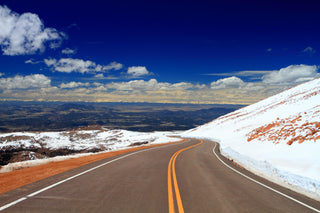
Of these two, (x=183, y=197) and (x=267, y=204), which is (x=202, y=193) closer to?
(x=183, y=197)

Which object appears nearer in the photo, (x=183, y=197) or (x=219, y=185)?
(x=183, y=197)

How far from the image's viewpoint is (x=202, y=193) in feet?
21.6

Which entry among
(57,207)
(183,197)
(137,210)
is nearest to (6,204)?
(57,207)

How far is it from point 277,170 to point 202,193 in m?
4.81

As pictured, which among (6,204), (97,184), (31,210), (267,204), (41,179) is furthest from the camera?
(41,179)

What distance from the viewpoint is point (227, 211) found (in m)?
5.12

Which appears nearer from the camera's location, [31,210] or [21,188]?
[31,210]

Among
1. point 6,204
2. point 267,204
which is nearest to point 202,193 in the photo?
point 267,204

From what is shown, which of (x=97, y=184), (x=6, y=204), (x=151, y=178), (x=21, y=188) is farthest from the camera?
(x=151, y=178)

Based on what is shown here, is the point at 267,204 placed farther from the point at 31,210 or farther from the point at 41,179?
the point at 41,179

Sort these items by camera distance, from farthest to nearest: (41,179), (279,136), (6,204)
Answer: (279,136) → (41,179) → (6,204)

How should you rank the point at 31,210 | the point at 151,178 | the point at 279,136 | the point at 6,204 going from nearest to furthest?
the point at 31,210 < the point at 6,204 < the point at 151,178 < the point at 279,136

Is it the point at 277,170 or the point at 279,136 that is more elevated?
the point at 279,136

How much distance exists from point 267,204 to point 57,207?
236 inches
